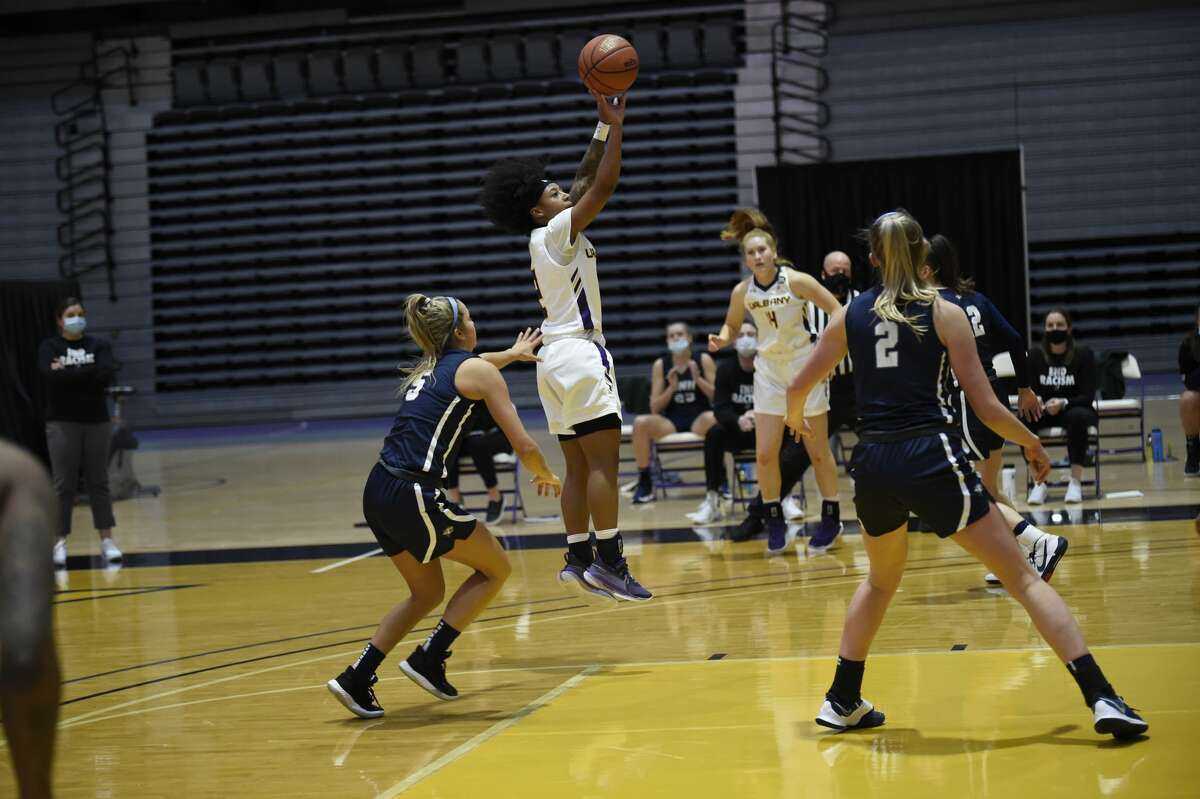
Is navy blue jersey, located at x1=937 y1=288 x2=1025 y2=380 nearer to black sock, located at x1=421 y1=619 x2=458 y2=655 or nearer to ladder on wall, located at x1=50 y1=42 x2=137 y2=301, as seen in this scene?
black sock, located at x1=421 y1=619 x2=458 y2=655

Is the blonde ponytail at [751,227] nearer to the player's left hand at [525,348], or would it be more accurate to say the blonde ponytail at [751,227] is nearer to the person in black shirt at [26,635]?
the player's left hand at [525,348]

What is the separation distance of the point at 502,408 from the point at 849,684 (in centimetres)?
145

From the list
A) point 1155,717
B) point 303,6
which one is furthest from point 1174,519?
point 303,6

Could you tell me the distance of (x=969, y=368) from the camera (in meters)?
3.71

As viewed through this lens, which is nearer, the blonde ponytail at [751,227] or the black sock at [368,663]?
the black sock at [368,663]

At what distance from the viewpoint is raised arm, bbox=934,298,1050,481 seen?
371 cm

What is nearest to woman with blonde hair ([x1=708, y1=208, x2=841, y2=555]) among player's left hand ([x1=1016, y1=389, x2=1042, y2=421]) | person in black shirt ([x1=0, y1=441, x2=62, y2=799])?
player's left hand ([x1=1016, y1=389, x2=1042, y2=421])

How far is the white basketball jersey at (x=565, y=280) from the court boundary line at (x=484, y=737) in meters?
1.36

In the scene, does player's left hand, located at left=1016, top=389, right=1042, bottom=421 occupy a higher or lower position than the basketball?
lower

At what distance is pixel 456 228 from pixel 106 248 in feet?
17.2

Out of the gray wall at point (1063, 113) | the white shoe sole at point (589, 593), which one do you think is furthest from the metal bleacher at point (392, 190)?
the white shoe sole at point (589, 593)

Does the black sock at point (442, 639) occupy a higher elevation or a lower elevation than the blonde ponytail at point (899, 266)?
lower

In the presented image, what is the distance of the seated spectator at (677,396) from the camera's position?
33.9 ft

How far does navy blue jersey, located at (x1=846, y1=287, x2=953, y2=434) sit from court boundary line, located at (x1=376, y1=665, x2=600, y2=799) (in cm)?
154
